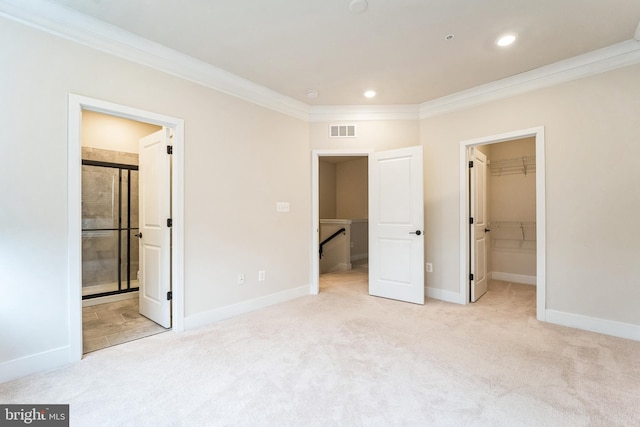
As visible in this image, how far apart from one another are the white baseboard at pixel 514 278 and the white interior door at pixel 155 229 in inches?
198

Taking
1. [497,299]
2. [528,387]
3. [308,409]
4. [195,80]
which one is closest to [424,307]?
[497,299]

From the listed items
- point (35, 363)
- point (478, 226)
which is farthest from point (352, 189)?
point (35, 363)

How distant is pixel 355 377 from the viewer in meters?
2.03

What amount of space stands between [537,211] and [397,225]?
1.51m

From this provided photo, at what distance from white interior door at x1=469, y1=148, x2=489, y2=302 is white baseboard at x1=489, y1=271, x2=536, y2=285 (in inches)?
40.8

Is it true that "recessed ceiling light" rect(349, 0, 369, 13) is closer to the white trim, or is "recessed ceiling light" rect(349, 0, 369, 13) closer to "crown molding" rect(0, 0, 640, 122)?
"crown molding" rect(0, 0, 640, 122)

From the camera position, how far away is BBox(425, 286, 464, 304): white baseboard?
12.3ft

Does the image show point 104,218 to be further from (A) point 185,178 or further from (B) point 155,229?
(A) point 185,178

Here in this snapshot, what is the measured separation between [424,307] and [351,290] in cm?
114

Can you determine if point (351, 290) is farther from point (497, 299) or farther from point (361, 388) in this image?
point (361, 388)

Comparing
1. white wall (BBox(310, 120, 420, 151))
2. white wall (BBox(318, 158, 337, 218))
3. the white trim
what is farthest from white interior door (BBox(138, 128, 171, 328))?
white wall (BBox(318, 158, 337, 218))

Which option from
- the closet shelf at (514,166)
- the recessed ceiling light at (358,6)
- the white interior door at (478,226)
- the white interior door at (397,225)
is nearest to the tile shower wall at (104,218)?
the white interior door at (397,225)

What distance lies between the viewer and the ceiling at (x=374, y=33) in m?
2.14

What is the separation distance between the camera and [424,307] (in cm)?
357
